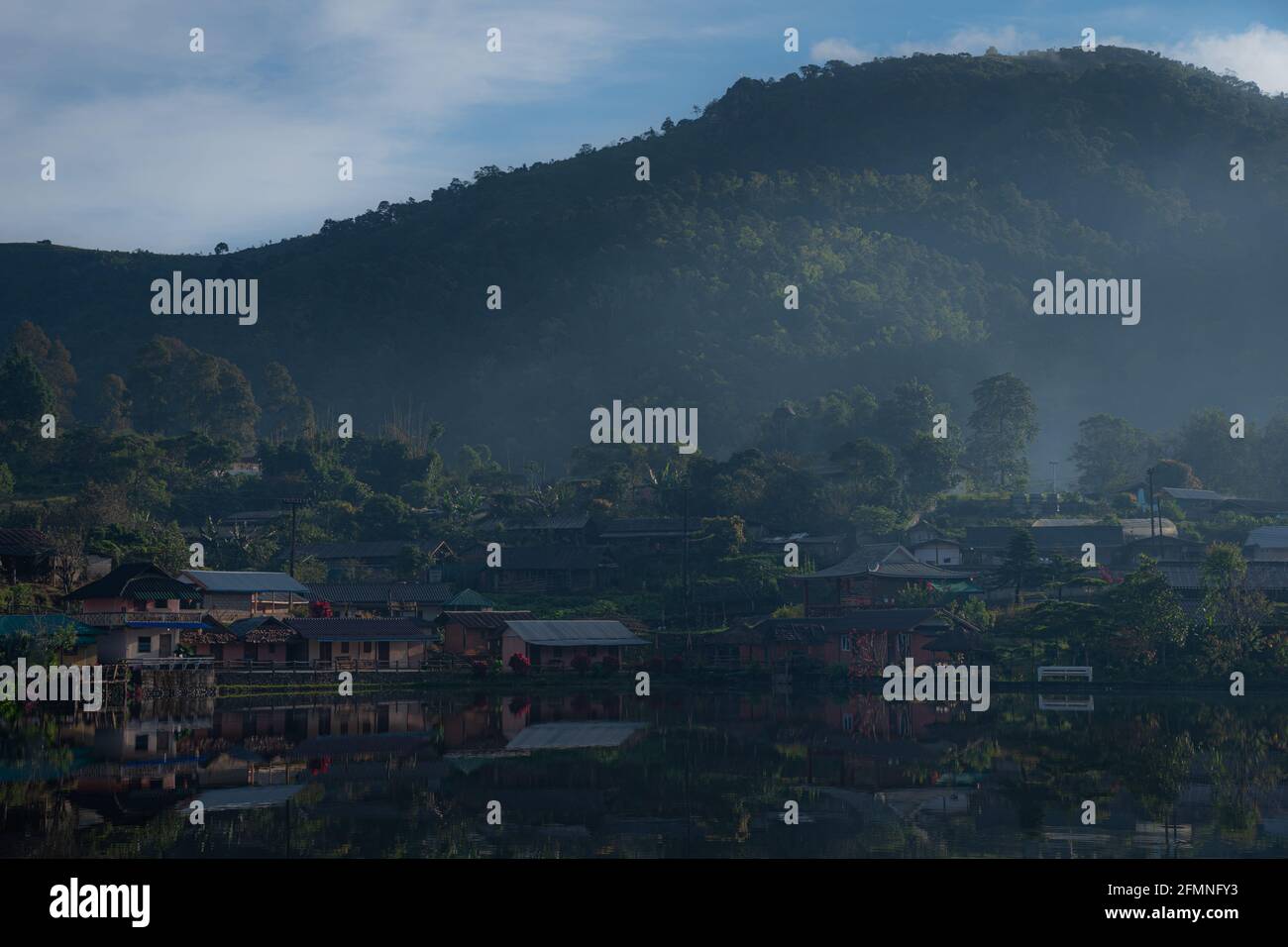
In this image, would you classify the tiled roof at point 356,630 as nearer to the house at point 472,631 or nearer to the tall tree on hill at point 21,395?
the house at point 472,631

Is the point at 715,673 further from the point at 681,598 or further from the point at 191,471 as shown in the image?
the point at 191,471

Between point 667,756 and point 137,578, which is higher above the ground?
point 137,578

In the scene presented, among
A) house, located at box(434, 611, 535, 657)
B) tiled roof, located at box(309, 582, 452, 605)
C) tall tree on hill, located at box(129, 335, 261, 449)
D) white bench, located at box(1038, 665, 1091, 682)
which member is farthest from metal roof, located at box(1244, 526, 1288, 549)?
tall tree on hill, located at box(129, 335, 261, 449)

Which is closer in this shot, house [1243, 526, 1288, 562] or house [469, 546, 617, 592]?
house [1243, 526, 1288, 562]

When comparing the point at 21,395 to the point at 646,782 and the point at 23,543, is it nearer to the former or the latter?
the point at 23,543

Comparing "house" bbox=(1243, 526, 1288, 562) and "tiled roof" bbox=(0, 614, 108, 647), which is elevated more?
"house" bbox=(1243, 526, 1288, 562)

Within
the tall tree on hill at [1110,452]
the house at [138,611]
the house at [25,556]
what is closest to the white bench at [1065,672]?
the house at [138,611]

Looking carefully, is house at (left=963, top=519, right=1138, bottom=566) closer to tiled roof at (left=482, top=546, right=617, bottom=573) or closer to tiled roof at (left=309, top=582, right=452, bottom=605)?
tiled roof at (left=482, top=546, right=617, bottom=573)
